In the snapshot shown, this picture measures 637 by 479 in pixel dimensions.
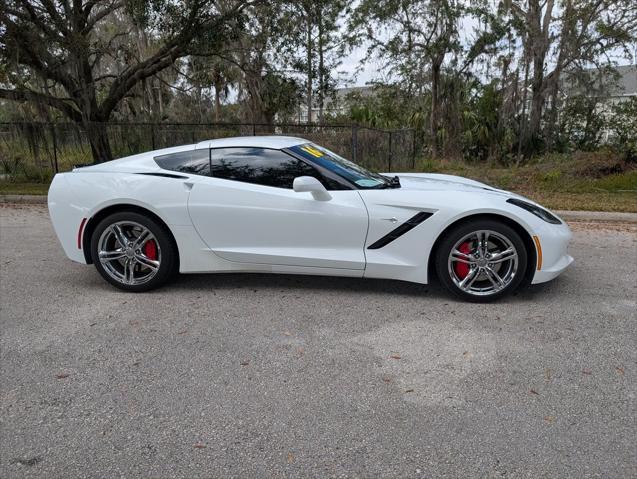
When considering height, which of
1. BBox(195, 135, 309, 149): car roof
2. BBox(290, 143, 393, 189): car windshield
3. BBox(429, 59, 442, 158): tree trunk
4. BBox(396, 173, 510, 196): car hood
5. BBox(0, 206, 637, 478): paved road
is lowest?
BBox(0, 206, 637, 478): paved road

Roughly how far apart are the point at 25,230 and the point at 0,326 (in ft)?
14.0

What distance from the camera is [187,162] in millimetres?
4656

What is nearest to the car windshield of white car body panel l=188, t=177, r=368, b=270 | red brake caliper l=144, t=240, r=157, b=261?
white car body panel l=188, t=177, r=368, b=270

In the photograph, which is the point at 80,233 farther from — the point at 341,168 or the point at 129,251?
the point at 341,168

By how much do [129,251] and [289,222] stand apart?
150 centimetres

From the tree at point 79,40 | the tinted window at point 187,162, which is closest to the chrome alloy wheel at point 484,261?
the tinted window at point 187,162

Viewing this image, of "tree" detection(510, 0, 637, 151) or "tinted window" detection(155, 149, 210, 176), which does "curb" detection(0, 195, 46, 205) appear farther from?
"tree" detection(510, 0, 637, 151)

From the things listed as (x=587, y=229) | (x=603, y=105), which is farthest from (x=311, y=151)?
(x=603, y=105)

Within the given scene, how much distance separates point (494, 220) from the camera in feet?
13.7

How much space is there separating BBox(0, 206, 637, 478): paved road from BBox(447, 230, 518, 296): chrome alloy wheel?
0.20 meters

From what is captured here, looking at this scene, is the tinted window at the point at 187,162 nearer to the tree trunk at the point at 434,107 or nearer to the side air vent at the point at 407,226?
the side air vent at the point at 407,226

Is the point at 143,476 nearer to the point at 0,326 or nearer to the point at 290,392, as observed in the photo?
the point at 290,392

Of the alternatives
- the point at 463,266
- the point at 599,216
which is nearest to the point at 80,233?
the point at 463,266

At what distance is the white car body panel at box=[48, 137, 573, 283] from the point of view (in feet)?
13.8
